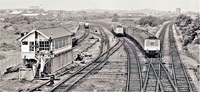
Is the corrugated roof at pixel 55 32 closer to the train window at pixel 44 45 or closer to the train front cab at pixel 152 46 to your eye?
the train window at pixel 44 45

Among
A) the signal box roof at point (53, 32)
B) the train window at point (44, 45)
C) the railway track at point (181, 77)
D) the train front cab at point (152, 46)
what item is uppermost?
the signal box roof at point (53, 32)

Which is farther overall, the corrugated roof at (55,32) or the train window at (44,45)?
the corrugated roof at (55,32)

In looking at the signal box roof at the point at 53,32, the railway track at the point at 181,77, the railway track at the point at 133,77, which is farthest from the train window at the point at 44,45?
the railway track at the point at 181,77

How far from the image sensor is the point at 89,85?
25.7 m

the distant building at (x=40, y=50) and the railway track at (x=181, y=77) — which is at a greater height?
the distant building at (x=40, y=50)

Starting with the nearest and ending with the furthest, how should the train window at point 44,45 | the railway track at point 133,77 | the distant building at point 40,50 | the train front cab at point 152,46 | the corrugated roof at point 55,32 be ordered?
the railway track at point 133,77 < the distant building at point 40,50 < the train window at point 44,45 < the corrugated roof at point 55,32 < the train front cab at point 152,46

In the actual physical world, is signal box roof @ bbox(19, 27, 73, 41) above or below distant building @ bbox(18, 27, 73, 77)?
above

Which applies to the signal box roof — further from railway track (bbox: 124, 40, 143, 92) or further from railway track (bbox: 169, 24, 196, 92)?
railway track (bbox: 169, 24, 196, 92)

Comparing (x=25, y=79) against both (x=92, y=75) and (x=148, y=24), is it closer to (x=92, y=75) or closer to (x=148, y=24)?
(x=92, y=75)

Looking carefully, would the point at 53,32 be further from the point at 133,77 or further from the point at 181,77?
the point at 181,77

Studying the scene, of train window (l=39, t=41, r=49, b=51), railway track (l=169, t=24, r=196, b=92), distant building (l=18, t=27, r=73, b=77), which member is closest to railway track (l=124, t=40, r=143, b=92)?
railway track (l=169, t=24, r=196, b=92)

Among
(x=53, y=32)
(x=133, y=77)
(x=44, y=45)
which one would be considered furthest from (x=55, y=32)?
(x=133, y=77)

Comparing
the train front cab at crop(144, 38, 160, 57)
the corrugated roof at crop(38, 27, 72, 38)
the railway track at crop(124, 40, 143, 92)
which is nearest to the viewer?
the railway track at crop(124, 40, 143, 92)

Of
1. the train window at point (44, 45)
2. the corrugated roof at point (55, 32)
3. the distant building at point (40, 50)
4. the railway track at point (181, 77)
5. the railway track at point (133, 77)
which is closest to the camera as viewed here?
the railway track at point (133, 77)
